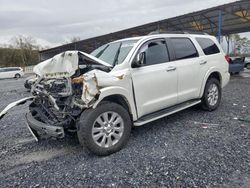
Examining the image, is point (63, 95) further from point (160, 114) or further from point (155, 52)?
point (155, 52)

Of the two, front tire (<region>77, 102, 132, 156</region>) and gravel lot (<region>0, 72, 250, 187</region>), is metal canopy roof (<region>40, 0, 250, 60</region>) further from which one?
front tire (<region>77, 102, 132, 156</region>)

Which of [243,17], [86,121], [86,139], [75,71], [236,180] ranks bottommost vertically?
[236,180]

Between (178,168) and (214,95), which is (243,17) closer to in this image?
(214,95)

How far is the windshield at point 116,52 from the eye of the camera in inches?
148

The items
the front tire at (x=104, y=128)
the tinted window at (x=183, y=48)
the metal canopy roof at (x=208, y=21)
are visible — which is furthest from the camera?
the metal canopy roof at (x=208, y=21)

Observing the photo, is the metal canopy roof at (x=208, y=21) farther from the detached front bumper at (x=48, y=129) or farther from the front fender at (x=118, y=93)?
the detached front bumper at (x=48, y=129)

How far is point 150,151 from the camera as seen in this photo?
3354 millimetres

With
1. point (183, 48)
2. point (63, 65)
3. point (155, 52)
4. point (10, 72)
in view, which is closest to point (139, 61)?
point (155, 52)

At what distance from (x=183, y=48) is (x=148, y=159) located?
8.59 ft

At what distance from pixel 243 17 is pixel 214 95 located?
1337cm

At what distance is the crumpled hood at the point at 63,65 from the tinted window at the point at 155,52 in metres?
0.81

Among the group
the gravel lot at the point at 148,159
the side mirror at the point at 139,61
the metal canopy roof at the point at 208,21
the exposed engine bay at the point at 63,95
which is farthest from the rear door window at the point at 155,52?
the metal canopy roof at the point at 208,21

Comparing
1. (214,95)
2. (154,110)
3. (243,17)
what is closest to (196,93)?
(214,95)

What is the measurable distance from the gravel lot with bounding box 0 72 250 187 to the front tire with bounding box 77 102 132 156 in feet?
0.63
